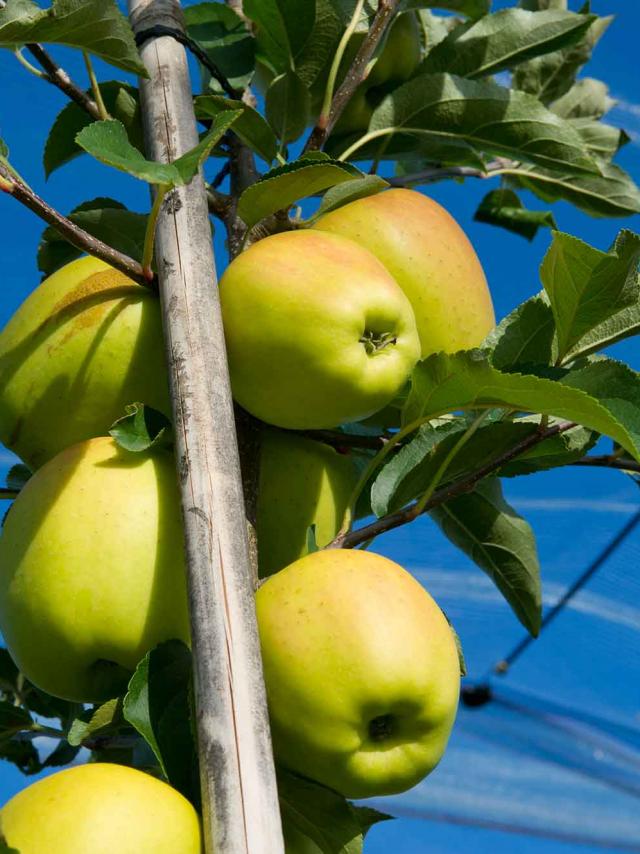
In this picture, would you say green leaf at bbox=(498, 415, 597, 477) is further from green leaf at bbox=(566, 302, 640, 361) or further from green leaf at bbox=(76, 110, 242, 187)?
green leaf at bbox=(76, 110, 242, 187)

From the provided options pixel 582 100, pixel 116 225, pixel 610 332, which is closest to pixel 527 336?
pixel 610 332

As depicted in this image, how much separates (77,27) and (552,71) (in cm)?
61

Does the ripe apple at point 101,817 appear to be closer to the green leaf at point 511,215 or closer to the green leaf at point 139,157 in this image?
the green leaf at point 139,157

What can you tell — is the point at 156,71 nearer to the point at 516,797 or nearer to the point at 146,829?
the point at 146,829

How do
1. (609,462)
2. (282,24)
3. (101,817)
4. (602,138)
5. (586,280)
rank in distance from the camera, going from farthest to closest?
(602,138)
(282,24)
(609,462)
(586,280)
(101,817)

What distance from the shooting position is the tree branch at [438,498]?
1.85 feet

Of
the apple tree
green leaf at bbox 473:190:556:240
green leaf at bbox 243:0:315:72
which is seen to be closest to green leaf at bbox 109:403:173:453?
the apple tree

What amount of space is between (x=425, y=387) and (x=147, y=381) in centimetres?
15

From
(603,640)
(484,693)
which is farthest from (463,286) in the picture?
(484,693)

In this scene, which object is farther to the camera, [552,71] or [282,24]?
[552,71]

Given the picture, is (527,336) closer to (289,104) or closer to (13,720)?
(289,104)

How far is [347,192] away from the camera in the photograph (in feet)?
2.15

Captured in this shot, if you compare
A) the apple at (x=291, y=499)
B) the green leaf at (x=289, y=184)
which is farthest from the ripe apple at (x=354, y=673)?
the green leaf at (x=289, y=184)

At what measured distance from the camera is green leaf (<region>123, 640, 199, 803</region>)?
0.49m
